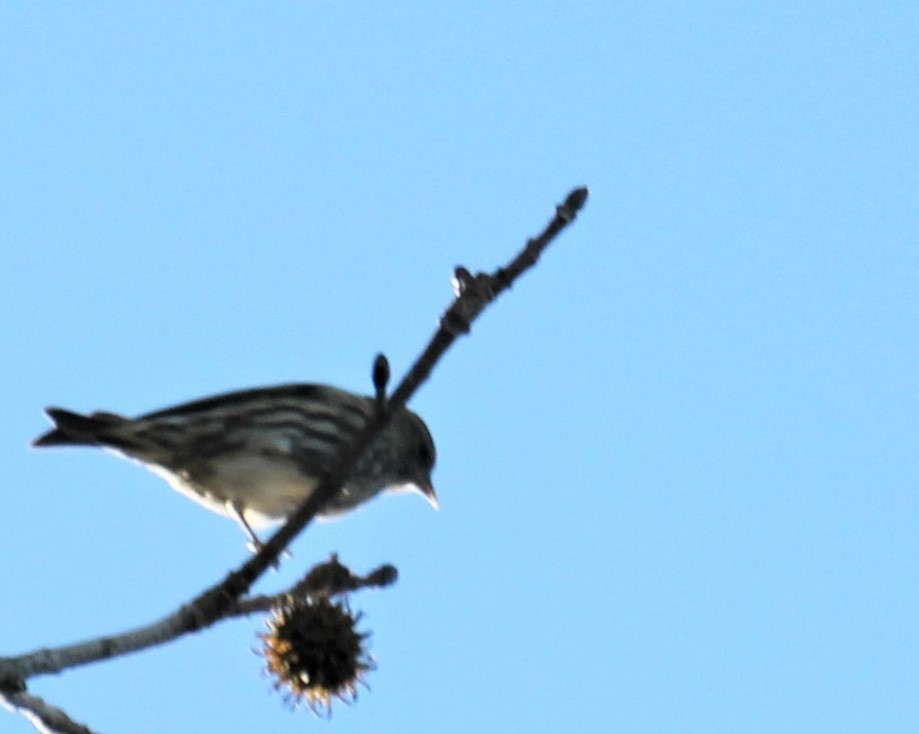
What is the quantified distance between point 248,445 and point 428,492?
1.71m

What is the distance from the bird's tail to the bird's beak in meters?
2.19

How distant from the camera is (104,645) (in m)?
4.60

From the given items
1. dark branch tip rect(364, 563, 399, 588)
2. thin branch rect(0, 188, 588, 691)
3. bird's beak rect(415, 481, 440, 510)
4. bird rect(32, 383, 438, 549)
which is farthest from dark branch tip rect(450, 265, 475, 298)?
bird's beak rect(415, 481, 440, 510)

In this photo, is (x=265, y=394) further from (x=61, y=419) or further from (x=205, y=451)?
(x=61, y=419)

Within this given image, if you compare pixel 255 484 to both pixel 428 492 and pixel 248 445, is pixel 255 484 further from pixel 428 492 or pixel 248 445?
pixel 428 492

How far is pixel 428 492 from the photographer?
353 inches

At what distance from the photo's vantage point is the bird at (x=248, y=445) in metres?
7.39

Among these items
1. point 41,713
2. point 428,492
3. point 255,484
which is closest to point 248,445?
point 255,484

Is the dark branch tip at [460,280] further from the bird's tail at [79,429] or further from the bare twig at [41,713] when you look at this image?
the bird's tail at [79,429]

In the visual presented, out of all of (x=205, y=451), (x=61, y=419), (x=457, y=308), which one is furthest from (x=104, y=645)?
(x=205, y=451)

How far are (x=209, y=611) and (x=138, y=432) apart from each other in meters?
2.55

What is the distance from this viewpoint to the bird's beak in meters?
8.89

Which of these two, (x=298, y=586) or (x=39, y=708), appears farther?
(x=298, y=586)

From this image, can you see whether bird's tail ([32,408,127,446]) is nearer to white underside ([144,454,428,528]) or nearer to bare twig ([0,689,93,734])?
white underside ([144,454,428,528])
